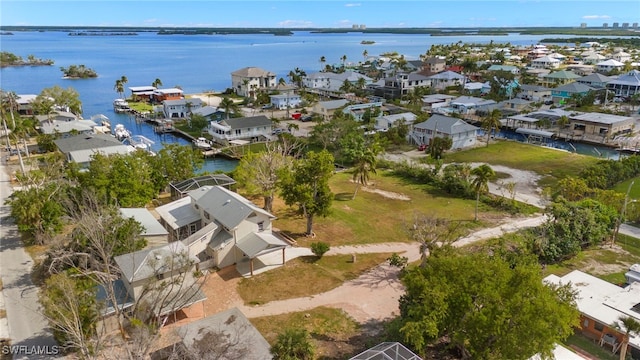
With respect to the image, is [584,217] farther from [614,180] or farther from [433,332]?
[433,332]

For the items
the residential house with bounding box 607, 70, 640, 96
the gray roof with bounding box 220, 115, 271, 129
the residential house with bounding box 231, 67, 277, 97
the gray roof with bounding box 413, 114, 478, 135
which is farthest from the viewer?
the residential house with bounding box 231, 67, 277, 97

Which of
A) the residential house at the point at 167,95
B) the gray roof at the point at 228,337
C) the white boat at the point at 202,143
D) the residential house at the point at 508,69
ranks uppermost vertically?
the residential house at the point at 508,69

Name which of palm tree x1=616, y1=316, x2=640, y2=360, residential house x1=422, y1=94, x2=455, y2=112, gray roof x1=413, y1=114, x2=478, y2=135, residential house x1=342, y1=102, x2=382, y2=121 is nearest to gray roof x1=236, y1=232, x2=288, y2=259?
palm tree x1=616, y1=316, x2=640, y2=360

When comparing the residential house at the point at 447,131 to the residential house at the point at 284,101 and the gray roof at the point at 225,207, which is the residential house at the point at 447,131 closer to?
the residential house at the point at 284,101

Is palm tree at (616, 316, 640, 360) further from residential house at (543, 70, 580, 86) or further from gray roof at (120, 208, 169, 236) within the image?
residential house at (543, 70, 580, 86)

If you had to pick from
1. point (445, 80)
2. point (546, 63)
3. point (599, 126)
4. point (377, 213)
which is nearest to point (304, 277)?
point (377, 213)

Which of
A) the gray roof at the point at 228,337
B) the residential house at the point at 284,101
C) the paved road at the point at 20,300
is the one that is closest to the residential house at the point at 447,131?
the residential house at the point at 284,101
